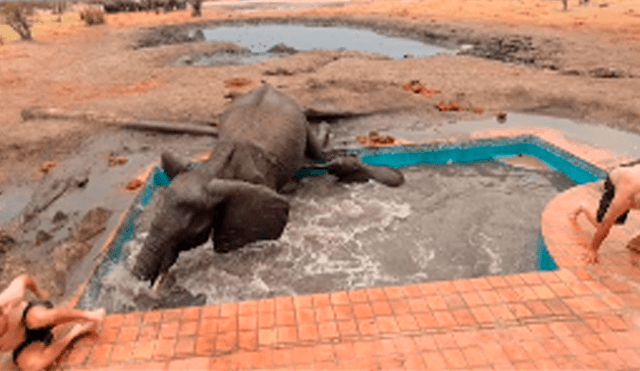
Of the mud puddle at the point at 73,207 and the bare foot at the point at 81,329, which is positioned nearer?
the bare foot at the point at 81,329

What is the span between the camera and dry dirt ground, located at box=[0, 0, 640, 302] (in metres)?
10.5

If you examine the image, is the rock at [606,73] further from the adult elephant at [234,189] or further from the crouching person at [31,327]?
the crouching person at [31,327]

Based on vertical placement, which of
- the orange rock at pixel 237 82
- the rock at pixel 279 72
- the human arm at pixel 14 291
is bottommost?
the human arm at pixel 14 291

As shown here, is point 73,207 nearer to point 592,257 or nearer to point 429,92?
point 592,257

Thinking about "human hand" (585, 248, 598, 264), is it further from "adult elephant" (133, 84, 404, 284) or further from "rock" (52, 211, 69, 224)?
"rock" (52, 211, 69, 224)

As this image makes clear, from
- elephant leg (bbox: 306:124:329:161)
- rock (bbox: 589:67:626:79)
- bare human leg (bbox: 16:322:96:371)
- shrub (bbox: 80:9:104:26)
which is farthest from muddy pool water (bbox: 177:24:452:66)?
bare human leg (bbox: 16:322:96:371)

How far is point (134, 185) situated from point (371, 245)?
4338 millimetres

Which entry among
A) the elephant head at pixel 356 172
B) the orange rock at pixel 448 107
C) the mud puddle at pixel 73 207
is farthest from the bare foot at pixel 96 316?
the orange rock at pixel 448 107

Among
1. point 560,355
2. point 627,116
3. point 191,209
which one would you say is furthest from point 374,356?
point 627,116

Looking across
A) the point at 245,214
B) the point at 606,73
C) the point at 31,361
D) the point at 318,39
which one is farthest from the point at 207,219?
the point at 318,39

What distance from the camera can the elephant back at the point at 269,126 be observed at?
22.9ft

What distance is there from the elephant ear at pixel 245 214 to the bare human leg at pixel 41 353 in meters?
2.20

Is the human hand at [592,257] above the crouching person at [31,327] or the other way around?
above

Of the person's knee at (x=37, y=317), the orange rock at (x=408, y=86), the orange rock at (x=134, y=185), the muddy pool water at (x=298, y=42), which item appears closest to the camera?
the person's knee at (x=37, y=317)
